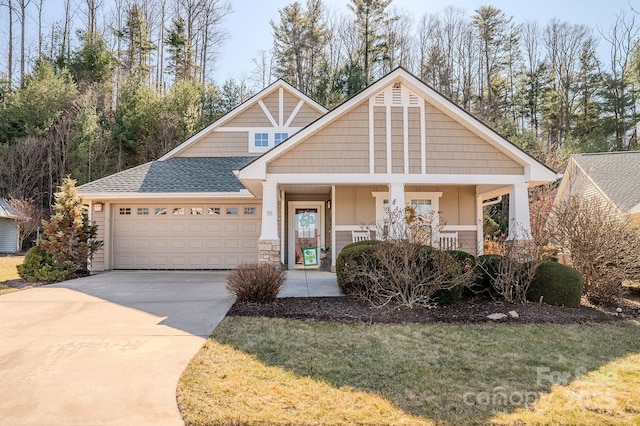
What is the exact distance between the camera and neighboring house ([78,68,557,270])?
951 cm

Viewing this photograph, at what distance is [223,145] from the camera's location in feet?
48.8

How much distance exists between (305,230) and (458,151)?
19.1 ft

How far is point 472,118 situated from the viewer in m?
9.41

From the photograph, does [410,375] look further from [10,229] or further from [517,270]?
[10,229]

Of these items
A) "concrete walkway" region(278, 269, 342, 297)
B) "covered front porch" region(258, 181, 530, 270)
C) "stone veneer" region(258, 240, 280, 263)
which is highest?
"covered front porch" region(258, 181, 530, 270)

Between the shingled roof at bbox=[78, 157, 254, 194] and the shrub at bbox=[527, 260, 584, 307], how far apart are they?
849 centimetres

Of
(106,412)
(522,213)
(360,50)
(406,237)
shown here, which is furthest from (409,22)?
(106,412)

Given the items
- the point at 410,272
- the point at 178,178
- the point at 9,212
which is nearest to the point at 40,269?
the point at 178,178

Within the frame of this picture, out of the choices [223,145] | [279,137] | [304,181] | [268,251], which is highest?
[279,137]

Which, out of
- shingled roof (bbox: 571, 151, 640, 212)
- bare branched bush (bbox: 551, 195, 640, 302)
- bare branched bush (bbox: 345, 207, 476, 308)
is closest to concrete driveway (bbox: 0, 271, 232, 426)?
bare branched bush (bbox: 345, 207, 476, 308)

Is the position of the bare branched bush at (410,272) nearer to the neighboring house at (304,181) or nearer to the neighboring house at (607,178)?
the neighboring house at (304,181)

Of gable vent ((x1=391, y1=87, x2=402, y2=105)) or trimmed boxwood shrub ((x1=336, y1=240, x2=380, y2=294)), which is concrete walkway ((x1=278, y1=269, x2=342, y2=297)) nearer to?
trimmed boxwood shrub ((x1=336, y1=240, x2=380, y2=294))

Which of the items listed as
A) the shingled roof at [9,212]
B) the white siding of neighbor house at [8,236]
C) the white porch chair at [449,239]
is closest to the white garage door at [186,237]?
the white porch chair at [449,239]

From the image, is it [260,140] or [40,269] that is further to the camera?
[260,140]
